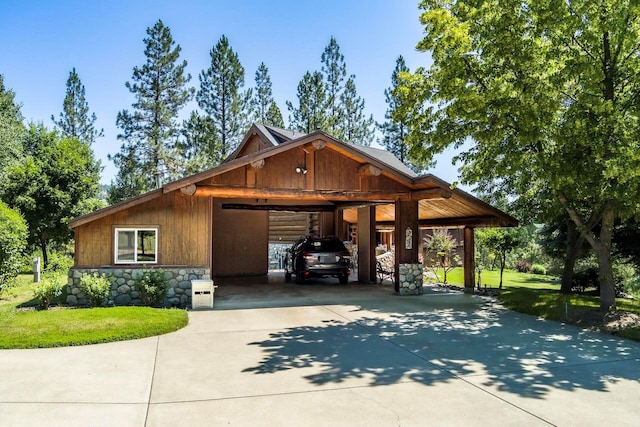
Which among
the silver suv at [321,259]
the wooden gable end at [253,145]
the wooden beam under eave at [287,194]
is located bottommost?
the silver suv at [321,259]

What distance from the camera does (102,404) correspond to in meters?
4.75

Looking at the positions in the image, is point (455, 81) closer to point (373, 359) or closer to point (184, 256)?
point (373, 359)

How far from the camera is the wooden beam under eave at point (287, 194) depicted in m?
11.4

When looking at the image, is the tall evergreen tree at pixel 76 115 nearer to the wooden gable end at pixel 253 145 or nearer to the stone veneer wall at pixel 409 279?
the wooden gable end at pixel 253 145

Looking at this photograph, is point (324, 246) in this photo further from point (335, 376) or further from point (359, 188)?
point (335, 376)

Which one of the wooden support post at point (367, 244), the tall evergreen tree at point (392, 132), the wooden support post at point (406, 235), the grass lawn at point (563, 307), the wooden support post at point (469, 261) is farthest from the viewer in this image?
the tall evergreen tree at point (392, 132)

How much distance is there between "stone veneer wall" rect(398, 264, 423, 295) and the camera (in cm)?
1341

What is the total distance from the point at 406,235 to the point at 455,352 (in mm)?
6894

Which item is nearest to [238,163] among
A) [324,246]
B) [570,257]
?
[324,246]

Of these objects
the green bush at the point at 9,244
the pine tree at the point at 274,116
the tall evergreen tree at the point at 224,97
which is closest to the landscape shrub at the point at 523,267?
the pine tree at the point at 274,116

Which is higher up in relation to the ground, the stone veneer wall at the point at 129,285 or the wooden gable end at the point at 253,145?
the wooden gable end at the point at 253,145

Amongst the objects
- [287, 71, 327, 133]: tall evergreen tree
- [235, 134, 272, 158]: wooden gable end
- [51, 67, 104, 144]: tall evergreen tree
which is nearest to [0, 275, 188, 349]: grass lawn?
[235, 134, 272, 158]: wooden gable end

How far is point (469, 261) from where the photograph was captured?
14516mm

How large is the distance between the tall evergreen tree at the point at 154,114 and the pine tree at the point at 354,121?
11507mm
